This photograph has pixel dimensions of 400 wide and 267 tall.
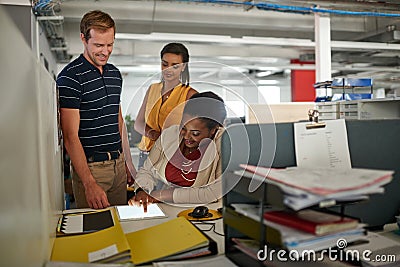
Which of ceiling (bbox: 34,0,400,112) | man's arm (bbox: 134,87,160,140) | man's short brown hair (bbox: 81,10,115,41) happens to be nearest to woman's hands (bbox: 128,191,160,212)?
man's arm (bbox: 134,87,160,140)

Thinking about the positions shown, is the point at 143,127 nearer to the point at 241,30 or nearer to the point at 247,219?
the point at 247,219

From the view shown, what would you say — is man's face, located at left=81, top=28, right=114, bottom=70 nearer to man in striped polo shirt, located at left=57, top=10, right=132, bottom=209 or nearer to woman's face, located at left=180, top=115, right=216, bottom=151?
man in striped polo shirt, located at left=57, top=10, right=132, bottom=209

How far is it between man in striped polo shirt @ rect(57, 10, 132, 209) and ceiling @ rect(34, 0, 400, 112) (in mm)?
1221

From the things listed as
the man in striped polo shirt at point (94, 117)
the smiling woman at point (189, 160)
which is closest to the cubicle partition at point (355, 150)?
the smiling woman at point (189, 160)

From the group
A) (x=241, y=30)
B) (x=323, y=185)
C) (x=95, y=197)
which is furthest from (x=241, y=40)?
(x=323, y=185)

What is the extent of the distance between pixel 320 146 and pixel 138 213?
73 centimetres

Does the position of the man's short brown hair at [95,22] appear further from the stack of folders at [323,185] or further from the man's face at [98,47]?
the stack of folders at [323,185]

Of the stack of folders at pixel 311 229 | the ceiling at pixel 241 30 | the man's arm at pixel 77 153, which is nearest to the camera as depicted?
the stack of folders at pixel 311 229

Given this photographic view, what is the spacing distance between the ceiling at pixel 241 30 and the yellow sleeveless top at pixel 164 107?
1985mm

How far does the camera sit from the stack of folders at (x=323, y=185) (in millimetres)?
768

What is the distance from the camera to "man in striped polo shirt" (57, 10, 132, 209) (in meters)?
1.93

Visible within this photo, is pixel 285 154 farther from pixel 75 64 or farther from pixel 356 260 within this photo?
pixel 75 64

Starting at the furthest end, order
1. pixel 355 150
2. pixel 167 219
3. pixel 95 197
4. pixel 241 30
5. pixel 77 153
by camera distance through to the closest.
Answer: pixel 241 30 → pixel 77 153 → pixel 95 197 → pixel 167 219 → pixel 355 150

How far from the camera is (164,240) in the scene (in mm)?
1163
